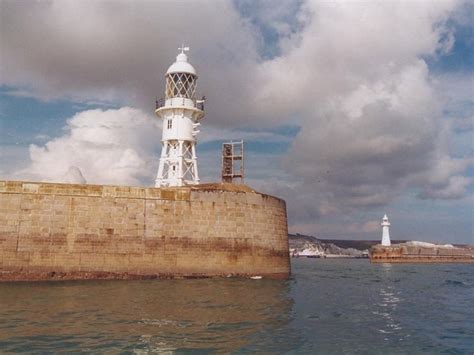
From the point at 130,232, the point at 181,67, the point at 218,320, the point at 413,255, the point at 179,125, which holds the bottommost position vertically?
the point at 218,320

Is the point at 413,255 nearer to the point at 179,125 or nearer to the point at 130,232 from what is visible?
the point at 179,125

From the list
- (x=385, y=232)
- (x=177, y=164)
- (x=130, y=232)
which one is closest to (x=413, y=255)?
(x=385, y=232)

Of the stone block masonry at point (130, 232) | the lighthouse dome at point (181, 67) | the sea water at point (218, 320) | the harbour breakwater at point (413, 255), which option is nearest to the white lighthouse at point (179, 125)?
the lighthouse dome at point (181, 67)

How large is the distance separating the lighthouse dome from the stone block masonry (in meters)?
13.1

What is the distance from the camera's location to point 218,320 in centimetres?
1273

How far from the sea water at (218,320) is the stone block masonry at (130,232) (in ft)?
5.68

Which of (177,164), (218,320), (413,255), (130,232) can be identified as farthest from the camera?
(413,255)

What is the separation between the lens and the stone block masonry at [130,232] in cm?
2150

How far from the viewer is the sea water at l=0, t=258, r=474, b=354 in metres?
9.98

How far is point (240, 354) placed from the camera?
920 centimetres

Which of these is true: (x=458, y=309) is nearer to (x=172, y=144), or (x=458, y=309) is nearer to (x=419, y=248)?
(x=172, y=144)

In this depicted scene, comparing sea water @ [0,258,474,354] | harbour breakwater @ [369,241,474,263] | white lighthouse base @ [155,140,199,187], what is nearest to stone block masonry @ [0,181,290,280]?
sea water @ [0,258,474,354]

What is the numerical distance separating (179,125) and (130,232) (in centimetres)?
1283

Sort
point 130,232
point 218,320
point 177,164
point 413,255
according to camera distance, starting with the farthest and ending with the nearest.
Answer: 1. point 413,255
2. point 177,164
3. point 130,232
4. point 218,320
